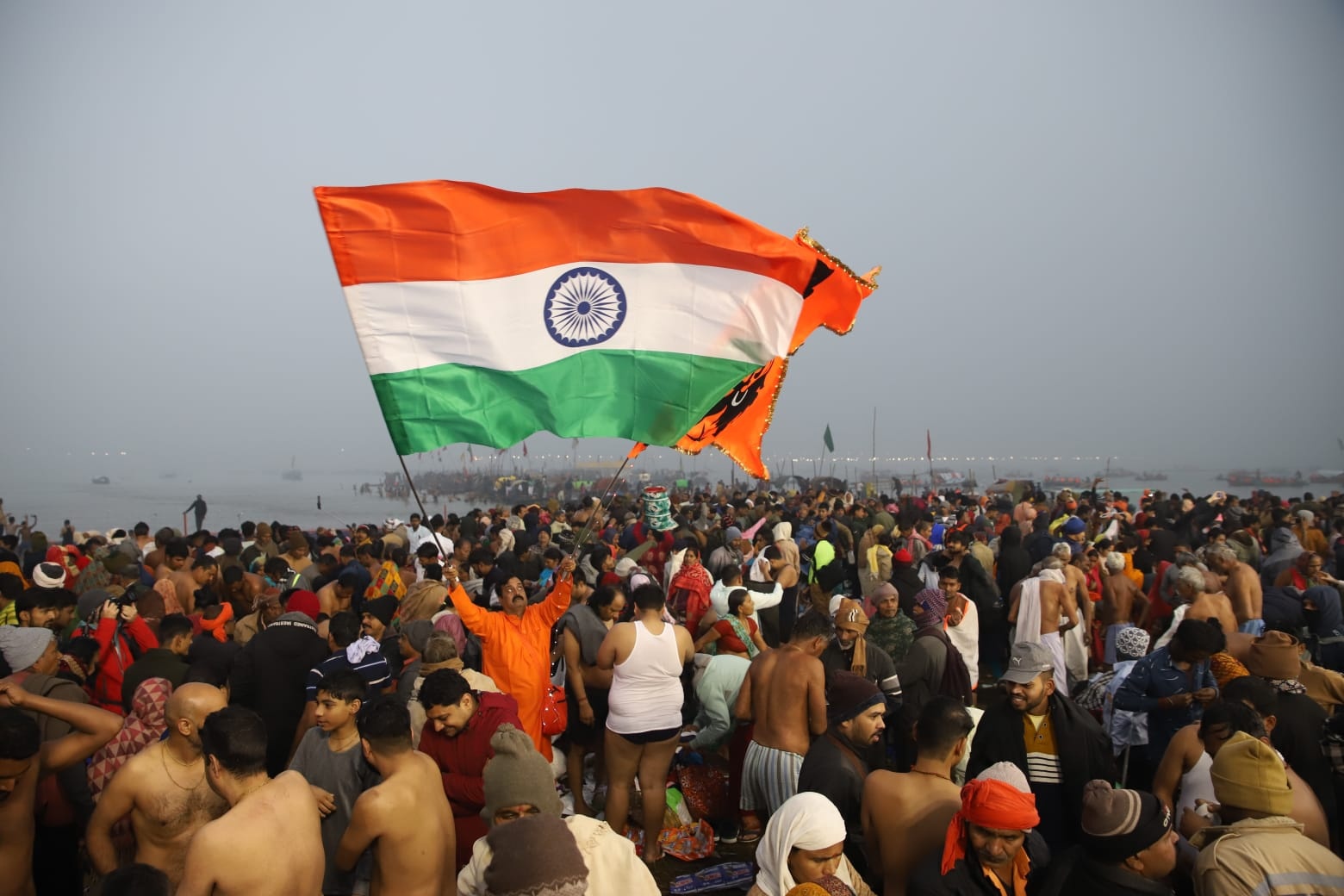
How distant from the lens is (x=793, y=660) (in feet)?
15.5

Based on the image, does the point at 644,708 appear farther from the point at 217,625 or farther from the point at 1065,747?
the point at 217,625

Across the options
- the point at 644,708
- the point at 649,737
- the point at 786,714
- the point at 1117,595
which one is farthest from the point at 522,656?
the point at 1117,595

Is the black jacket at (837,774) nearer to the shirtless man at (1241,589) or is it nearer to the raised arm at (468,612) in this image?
the raised arm at (468,612)

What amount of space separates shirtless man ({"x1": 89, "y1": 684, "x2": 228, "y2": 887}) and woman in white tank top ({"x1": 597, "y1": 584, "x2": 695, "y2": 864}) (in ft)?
7.35

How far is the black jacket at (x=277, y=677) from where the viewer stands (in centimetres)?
518

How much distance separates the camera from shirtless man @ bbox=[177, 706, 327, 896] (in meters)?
2.76

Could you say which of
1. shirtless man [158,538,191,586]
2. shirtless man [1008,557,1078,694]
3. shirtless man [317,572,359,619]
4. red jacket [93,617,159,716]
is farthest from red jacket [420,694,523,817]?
shirtless man [158,538,191,586]

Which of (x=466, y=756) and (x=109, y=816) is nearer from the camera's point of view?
(x=109, y=816)

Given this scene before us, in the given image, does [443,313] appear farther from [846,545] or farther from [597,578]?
[846,545]

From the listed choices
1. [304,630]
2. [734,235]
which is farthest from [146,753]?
[734,235]

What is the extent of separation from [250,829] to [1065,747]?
3.52 metres

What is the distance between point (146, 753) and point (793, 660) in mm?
3145

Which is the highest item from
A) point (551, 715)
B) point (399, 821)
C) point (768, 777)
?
point (399, 821)

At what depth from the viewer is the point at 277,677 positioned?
5.21m
